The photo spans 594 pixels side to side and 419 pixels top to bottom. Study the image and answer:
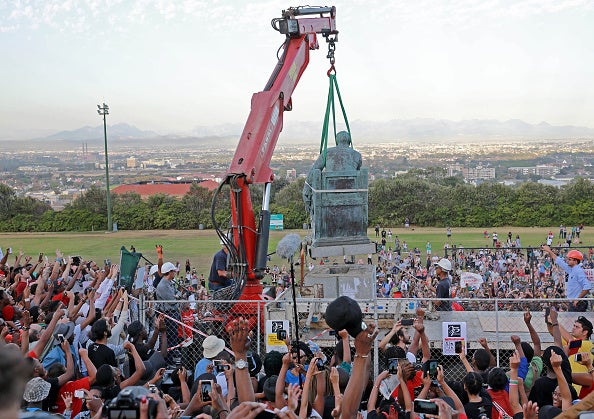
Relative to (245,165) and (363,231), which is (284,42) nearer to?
(245,165)

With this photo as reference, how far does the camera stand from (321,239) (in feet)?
51.8

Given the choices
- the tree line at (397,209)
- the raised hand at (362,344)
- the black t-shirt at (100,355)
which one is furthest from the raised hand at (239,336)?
the tree line at (397,209)

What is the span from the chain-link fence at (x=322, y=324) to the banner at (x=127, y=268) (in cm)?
88

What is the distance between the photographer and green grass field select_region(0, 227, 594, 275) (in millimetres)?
49944

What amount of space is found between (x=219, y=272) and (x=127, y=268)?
162 centimetres

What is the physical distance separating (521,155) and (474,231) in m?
138

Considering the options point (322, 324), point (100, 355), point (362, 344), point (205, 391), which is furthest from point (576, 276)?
point (205, 391)

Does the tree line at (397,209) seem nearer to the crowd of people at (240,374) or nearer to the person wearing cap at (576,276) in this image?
the person wearing cap at (576,276)

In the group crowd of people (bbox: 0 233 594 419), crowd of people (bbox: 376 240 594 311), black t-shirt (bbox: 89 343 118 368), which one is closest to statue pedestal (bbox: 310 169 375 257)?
crowd of people (bbox: 376 240 594 311)

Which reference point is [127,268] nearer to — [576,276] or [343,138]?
[343,138]

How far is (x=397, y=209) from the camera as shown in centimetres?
7512

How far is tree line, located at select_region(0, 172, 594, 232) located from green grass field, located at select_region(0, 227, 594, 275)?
3.27 metres

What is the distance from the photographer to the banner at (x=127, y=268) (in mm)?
11484

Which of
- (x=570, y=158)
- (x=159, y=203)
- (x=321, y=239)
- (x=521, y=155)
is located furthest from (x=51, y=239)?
(x=521, y=155)
